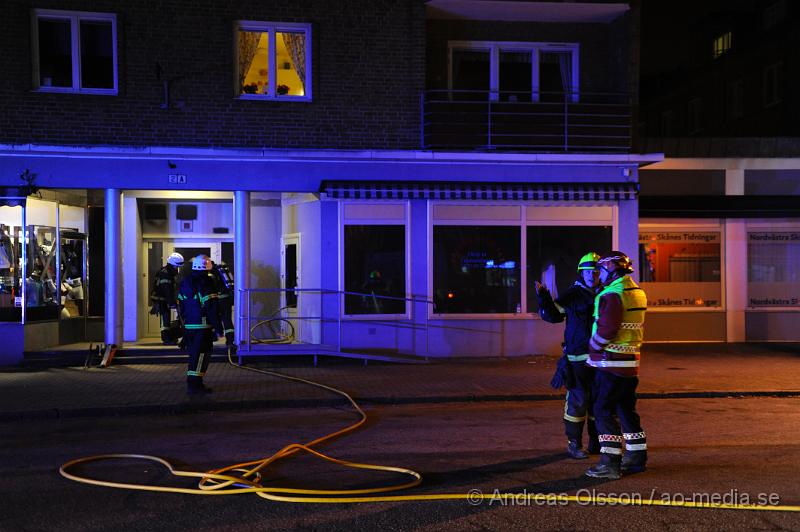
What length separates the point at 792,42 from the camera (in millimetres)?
22344

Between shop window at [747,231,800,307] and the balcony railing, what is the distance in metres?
4.36

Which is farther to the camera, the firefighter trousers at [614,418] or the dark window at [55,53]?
→ the dark window at [55,53]

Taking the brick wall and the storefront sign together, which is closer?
the brick wall

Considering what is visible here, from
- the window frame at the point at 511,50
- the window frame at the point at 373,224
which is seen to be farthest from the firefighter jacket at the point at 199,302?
the window frame at the point at 511,50

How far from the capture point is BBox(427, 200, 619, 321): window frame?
14250mm

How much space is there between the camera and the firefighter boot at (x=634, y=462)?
21.5 feet

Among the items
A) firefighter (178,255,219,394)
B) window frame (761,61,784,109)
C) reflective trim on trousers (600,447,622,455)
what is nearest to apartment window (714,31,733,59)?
window frame (761,61,784,109)

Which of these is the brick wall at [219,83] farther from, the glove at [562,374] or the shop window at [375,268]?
the glove at [562,374]

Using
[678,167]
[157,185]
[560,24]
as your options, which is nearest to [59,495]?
[157,185]

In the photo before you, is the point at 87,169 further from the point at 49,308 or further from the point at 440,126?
the point at 440,126

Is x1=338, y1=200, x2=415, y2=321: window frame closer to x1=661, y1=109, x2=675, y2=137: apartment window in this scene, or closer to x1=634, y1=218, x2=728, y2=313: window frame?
x1=634, y1=218, x2=728, y2=313: window frame

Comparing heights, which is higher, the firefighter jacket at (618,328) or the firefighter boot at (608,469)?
the firefighter jacket at (618,328)

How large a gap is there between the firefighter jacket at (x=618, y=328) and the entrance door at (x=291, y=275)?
923 centimetres

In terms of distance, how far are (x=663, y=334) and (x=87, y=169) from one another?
1189 cm
